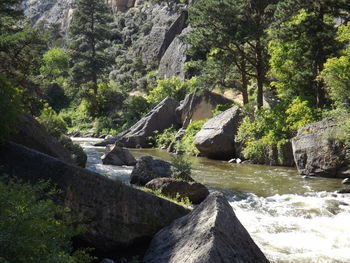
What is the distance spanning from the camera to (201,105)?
30.8m

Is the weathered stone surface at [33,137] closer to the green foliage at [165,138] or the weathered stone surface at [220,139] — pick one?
the weathered stone surface at [220,139]

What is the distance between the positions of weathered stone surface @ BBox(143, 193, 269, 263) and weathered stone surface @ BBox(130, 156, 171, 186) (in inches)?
279

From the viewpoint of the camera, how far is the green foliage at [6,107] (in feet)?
22.4

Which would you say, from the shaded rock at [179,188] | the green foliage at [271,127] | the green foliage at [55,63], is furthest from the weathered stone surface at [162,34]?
the shaded rock at [179,188]

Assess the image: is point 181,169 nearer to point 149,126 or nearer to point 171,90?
point 149,126

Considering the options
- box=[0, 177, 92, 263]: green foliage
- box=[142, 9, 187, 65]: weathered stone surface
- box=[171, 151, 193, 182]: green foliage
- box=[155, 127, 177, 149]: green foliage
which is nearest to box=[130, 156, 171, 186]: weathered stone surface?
box=[171, 151, 193, 182]: green foliage

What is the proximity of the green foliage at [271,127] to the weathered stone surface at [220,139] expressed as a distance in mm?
629

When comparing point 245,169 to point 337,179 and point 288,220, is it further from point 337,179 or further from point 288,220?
point 288,220

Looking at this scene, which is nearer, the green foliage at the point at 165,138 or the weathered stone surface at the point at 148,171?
the weathered stone surface at the point at 148,171

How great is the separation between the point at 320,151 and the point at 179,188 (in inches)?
298

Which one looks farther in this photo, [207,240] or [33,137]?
[33,137]

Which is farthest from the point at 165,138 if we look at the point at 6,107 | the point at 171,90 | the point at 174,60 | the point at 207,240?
the point at 207,240

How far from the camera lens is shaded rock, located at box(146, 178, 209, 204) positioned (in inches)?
460

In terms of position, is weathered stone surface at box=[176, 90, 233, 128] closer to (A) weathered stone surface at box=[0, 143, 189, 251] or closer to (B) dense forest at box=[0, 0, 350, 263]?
(B) dense forest at box=[0, 0, 350, 263]
